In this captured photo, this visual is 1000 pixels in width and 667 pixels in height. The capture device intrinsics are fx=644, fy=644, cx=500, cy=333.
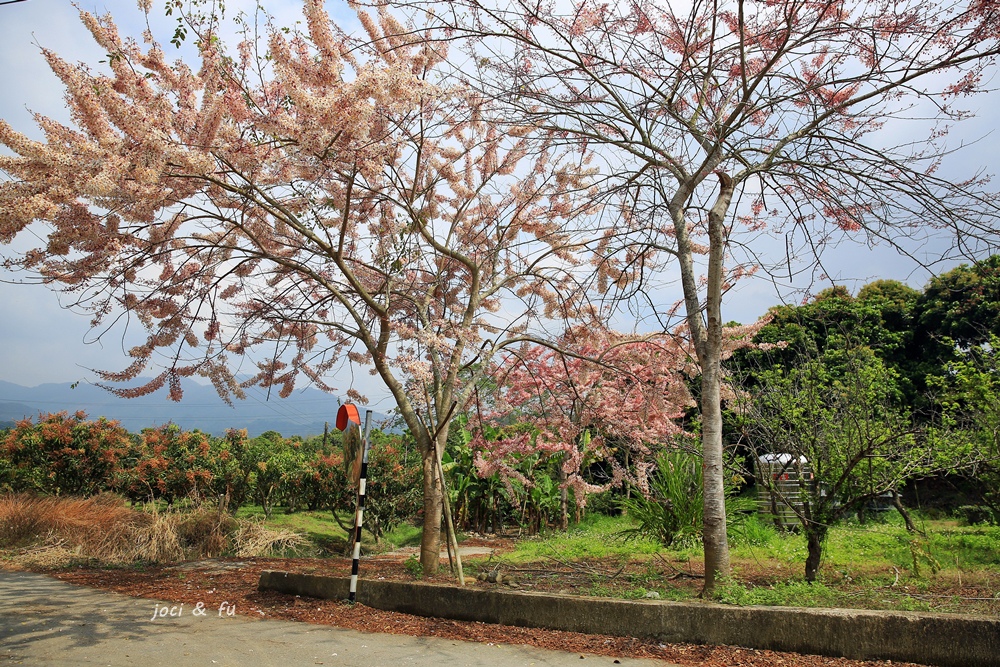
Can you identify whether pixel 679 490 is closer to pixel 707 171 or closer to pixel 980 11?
pixel 707 171

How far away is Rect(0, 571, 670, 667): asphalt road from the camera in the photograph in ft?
13.3

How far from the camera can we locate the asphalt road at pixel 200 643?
4051 millimetres

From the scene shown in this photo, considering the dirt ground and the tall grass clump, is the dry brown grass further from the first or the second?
the tall grass clump

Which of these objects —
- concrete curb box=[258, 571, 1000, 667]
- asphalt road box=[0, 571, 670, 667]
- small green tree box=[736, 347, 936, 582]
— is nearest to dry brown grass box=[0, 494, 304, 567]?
asphalt road box=[0, 571, 670, 667]

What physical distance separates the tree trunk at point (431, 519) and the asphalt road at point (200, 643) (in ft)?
5.22

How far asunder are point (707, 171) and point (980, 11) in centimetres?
201

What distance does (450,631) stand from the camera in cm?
491

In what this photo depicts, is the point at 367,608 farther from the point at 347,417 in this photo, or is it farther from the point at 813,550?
the point at 813,550

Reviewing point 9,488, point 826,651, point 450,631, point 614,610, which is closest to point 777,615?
point 826,651

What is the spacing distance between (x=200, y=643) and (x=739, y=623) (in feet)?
11.9

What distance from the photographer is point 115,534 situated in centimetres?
824

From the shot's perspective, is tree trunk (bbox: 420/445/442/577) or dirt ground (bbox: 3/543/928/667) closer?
dirt ground (bbox: 3/543/928/667)

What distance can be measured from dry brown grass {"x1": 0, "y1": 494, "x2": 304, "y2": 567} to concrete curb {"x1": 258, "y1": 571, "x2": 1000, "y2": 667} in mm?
4193

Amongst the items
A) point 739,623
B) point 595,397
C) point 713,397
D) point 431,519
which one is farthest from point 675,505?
point 739,623
